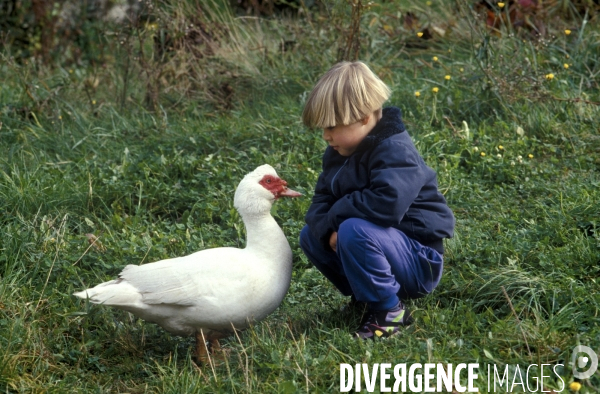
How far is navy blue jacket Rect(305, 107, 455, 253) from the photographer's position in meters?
3.30

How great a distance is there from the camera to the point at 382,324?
11.3 feet

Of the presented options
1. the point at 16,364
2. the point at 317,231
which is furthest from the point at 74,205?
the point at 317,231

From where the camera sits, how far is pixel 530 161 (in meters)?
5.27

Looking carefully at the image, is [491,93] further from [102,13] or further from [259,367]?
[102,13]

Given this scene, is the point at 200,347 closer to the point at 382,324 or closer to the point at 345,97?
the point at 382,324

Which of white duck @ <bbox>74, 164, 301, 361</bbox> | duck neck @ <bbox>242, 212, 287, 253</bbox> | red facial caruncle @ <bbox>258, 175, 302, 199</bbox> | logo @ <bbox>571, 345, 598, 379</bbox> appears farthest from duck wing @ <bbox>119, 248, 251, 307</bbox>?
logo @ <bbox>571, 345, 598, 379</bbox>

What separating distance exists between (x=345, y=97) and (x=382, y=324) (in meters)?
1.00

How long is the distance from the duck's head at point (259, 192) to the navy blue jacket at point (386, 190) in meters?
0.20

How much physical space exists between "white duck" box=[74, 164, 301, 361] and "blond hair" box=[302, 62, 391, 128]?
24.5 inches

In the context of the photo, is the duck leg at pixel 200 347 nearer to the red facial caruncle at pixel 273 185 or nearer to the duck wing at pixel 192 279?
the duck wing at pixel 192 279

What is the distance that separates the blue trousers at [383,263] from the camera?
3.35 meters

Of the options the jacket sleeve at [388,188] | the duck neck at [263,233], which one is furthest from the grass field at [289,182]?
the jacket sleeve at [388,188]

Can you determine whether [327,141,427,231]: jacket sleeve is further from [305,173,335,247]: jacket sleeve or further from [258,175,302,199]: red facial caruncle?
[258,175,302,199]: red facial caruncle

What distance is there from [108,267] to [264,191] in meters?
1.18
